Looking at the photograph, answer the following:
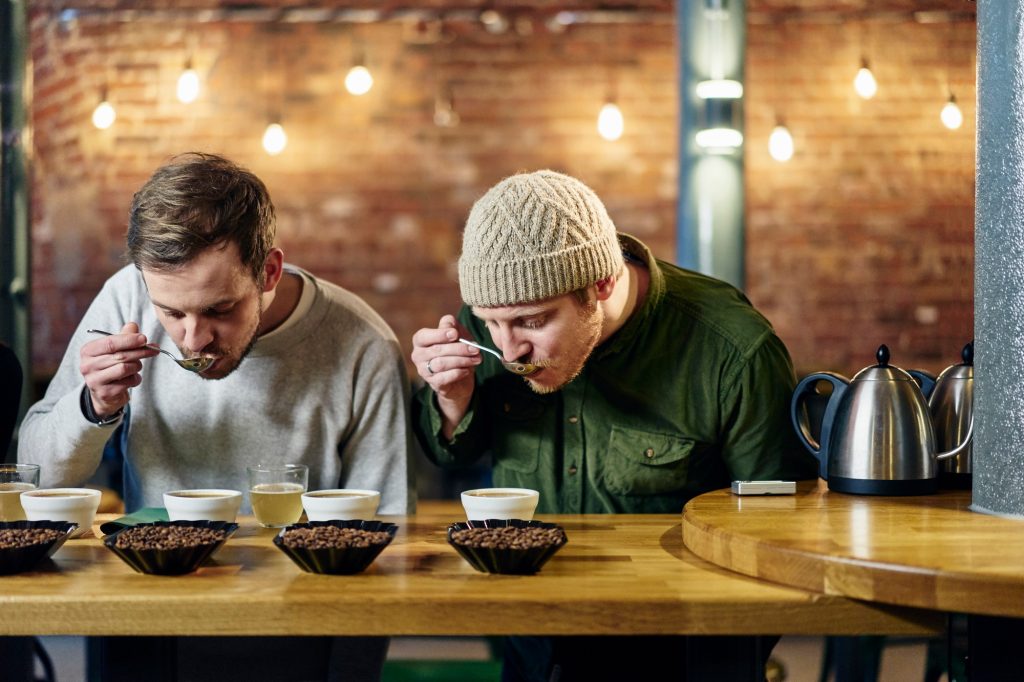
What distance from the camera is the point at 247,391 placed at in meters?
2.30

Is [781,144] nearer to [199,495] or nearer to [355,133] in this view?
[355,133]

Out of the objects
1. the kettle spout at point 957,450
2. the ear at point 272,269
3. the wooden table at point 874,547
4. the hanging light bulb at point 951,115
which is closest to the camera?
the wooden table at point 874,547

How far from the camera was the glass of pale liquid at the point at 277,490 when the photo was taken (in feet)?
6.18

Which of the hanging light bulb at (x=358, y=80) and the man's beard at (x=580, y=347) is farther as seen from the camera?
the hanging light bulb at (x=358, y=80)

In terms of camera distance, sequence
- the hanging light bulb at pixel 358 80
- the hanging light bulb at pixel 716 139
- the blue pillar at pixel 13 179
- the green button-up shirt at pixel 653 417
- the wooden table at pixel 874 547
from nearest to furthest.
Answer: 1. the wooden table at pixel 874 547
2. the green button-up shirt at pixel 653 417
3. the hanging light bulb at pixel 716 139
4. the blue pillar at pixel 13 179
5. the hanging light bulb at pixel 358 80

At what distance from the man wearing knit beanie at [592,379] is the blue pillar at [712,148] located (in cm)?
179

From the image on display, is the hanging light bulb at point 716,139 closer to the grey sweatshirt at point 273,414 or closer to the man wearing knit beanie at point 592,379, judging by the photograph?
the man wearing knit beanie at point 592,379

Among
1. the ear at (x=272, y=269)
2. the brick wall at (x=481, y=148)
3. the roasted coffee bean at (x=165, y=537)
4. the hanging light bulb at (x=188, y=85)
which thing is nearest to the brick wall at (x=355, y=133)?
the brick wall at (x=481, y=148)

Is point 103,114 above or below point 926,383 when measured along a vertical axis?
above

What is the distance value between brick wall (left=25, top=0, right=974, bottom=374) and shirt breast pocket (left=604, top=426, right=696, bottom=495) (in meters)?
4.14

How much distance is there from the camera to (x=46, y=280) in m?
6.28

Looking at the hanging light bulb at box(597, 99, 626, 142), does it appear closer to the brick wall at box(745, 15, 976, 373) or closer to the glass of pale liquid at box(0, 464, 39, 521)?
the brick wall at box(745, 15, 976, 373)

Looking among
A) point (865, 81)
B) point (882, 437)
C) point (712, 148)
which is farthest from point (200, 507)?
point (865, 81)

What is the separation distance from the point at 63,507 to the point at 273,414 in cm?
56
